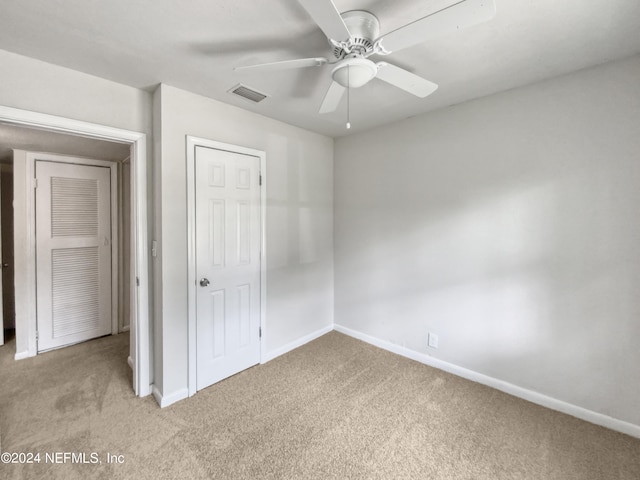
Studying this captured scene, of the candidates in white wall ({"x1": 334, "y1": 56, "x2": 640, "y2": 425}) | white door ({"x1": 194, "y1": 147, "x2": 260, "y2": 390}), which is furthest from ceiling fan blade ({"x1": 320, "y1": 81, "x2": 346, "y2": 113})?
white wall ({"x1": 334, "y1": 56, "x2": 640, "y2": 425})

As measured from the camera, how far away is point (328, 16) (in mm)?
1072

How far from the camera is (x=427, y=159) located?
2.70m

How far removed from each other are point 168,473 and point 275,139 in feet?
8.82

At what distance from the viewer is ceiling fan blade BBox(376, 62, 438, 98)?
4.77ft

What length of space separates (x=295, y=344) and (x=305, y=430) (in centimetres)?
125

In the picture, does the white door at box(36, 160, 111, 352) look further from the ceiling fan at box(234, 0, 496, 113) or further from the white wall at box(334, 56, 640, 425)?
the white wall at box(334, 56, 640, 425)

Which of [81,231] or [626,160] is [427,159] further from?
[81,231]

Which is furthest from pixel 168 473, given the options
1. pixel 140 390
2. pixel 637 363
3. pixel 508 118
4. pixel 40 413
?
pixel 508 118

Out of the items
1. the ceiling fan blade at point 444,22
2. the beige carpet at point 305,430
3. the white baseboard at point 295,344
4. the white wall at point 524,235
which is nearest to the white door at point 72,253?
the beige carpet at point 305,430

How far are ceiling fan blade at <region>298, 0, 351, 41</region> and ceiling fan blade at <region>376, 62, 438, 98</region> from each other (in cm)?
32

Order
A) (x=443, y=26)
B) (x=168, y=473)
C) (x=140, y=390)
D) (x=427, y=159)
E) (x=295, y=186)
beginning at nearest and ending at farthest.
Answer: (x=443, y=26)
(x=168, y=473)
(x=140, y=390)
(x=427, y=159)
(x=295, y=186)

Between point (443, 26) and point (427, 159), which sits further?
point (427, 159)

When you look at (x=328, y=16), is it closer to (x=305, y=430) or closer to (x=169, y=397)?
(x=305, y=430)

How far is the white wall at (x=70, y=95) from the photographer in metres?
1.71
